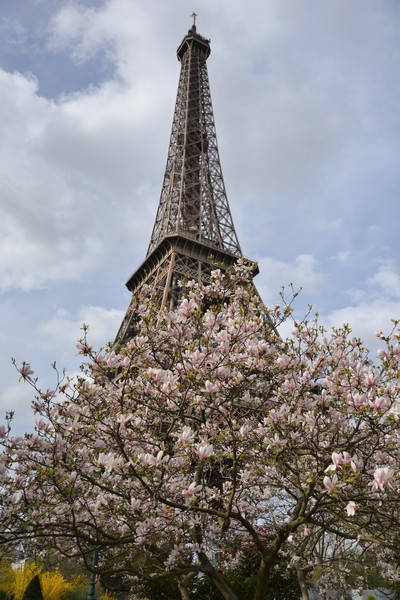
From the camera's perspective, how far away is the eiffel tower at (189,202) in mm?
33406

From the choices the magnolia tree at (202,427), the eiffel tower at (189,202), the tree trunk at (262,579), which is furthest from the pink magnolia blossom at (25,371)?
the eiffel tower at (189,202)

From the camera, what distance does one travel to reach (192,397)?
21.6 ft

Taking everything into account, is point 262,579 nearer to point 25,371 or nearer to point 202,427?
point 202,427

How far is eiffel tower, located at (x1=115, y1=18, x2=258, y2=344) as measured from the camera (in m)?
33.4

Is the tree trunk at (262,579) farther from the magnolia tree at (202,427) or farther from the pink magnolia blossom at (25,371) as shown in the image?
the pink magnolia blossom at (25,371)

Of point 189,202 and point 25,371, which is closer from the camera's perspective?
point 25,371

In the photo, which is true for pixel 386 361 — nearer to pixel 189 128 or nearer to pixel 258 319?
pixel 258 319

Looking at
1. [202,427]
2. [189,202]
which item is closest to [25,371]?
[202,427]

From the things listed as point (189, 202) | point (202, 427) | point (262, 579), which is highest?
point (189, 202)

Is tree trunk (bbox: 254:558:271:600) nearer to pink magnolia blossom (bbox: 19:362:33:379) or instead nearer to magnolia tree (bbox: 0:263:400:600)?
magnolia tree (bbox: 0:263:400:600)

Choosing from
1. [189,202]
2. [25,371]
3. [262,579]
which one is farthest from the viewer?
[189,202]

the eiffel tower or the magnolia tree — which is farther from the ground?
the eiffel tower

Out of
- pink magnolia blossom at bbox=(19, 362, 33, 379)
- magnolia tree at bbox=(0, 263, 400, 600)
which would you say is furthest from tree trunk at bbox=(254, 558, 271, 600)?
pink magnolia blossom at bbox=(19, 362, 33, 379)

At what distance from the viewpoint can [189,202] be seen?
4141 centimetres
